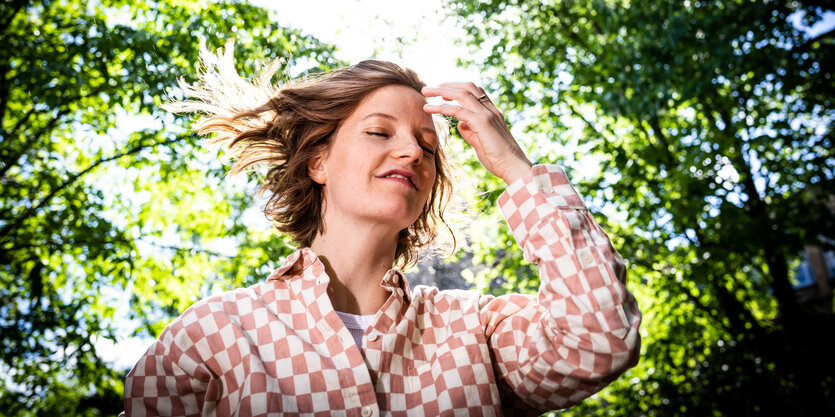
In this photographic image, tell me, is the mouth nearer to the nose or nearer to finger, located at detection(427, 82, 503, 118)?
the nose

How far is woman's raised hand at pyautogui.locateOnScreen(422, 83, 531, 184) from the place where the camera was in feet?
5.40

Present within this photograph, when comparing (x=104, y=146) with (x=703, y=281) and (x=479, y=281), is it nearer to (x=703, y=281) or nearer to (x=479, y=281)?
(x=479, y=281)

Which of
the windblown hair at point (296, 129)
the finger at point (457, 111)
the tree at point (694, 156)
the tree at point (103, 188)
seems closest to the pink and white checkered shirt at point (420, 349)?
the finger at point (457, 111)

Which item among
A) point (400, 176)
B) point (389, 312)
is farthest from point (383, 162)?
point (389, 312)

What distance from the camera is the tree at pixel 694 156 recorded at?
5.51 meters

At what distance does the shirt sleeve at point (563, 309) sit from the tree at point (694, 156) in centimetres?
429

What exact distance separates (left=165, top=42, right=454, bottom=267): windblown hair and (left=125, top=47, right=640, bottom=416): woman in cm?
1

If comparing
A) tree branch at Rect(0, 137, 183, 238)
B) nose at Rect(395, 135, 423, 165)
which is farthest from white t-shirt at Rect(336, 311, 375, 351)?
tree branch at Rect(0, 137, 183, 238)

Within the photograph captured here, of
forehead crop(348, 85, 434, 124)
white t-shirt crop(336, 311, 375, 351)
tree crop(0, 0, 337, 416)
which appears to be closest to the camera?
white t-shirt crop(336, 311, 375, 351)

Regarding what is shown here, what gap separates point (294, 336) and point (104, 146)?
5790 mm

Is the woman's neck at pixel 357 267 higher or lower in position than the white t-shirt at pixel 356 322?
higher

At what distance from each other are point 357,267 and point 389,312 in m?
0.23

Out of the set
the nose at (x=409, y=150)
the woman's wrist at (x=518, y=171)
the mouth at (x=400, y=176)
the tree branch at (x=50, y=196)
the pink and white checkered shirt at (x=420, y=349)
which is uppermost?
the tree branch at (x=50, y=196)

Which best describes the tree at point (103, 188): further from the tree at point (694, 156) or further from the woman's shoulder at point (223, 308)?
the woman's shoulder at point (223, 308)
